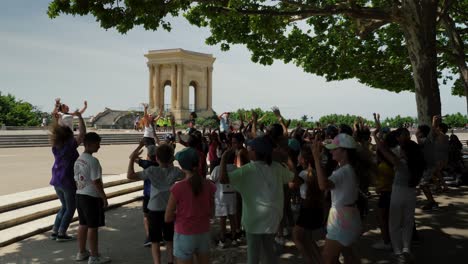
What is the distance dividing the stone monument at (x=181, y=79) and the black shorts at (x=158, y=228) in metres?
59.7

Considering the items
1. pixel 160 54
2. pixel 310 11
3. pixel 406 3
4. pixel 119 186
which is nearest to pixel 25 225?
pixel 119 186

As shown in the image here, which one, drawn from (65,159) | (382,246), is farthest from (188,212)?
(382,246)

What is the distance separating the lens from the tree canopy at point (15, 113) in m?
47.0

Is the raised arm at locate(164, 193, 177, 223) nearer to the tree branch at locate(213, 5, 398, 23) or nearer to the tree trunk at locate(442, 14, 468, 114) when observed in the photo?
the tree branch at locate(213, 5, 398, 23)

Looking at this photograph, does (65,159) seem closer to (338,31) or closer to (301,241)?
(301,241)

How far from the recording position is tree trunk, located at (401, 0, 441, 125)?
35.9 feet

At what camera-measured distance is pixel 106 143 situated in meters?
30.0

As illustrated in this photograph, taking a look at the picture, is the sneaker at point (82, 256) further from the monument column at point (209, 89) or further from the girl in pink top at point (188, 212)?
the monument column at point (209, 89)

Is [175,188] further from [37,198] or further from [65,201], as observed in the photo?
[37,198]

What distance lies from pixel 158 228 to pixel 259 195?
57.6 inches

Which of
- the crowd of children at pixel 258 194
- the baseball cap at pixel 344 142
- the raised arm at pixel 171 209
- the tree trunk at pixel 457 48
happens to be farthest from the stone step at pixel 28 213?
the tree trunk at pixel 457 48

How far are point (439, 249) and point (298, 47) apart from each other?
12.1 meters

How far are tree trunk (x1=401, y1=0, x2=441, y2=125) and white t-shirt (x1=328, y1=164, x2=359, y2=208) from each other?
8351 mm

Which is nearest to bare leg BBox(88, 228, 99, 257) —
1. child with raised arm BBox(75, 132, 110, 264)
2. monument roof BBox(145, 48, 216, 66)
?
child with raised arm BBox(75, 132, 110, 264)
